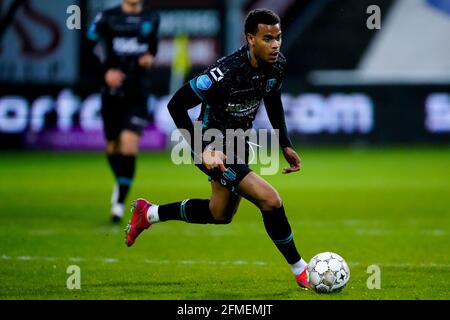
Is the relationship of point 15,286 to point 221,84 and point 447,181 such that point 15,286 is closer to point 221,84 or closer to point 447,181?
point 221,84

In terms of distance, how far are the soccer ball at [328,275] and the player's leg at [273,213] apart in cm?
13

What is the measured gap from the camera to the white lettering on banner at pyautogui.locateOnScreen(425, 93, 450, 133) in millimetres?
20141

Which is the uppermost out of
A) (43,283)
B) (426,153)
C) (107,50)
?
(107,50)

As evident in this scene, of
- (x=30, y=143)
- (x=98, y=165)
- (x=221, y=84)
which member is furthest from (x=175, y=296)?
(x=30, y=143)

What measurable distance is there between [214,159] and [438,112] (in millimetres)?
14373

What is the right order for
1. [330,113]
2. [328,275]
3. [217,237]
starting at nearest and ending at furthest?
[328,275]
[217,237]
[330,113]

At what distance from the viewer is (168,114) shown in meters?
19.6

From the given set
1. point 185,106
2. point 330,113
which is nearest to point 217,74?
point 185,106

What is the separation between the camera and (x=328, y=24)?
2222 centimetres

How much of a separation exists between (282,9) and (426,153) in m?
4.72

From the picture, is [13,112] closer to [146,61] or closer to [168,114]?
[168,114]

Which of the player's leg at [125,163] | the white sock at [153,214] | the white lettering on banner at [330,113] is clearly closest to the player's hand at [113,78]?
the player's leg at [125,163]
